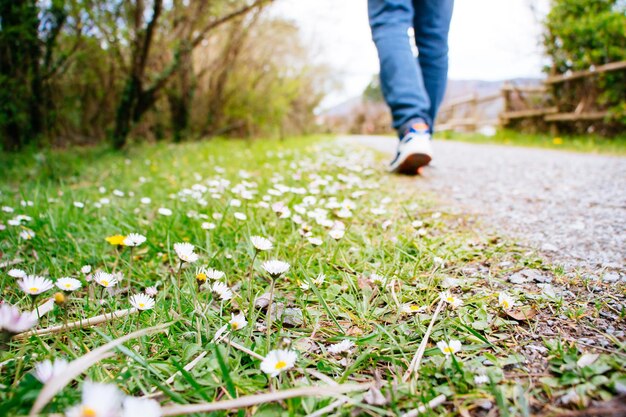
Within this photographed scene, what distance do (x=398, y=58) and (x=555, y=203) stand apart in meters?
1.18

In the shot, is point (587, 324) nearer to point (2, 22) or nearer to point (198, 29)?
point (2, 22)

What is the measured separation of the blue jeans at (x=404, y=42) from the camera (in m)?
2.18

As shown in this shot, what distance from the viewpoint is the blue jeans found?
2182 millimetres

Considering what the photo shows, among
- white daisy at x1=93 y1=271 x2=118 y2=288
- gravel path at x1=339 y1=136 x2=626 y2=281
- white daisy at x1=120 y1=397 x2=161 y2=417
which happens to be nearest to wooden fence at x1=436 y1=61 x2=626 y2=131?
gravel path at x1=339 y1=136 x2=626 y2=281

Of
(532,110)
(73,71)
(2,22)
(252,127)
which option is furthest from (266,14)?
(532,110)

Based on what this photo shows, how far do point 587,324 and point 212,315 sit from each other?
873 mm

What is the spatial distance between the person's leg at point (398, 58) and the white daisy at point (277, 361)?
1.81 m

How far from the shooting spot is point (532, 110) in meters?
7.25

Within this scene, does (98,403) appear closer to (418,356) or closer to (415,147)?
(418,356)

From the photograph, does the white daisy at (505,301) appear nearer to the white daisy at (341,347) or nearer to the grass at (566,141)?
the white daisy at (341,347)

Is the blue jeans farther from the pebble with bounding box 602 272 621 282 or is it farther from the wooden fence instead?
the wooden fence

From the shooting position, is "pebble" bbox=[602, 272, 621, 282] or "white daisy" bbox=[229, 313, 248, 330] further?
"pebble" bbox=[602, 272, 621, 282]

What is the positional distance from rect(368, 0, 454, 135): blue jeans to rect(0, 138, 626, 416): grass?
71 cm

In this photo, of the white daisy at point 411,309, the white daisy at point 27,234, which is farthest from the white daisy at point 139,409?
the white daisy at point 27,234
